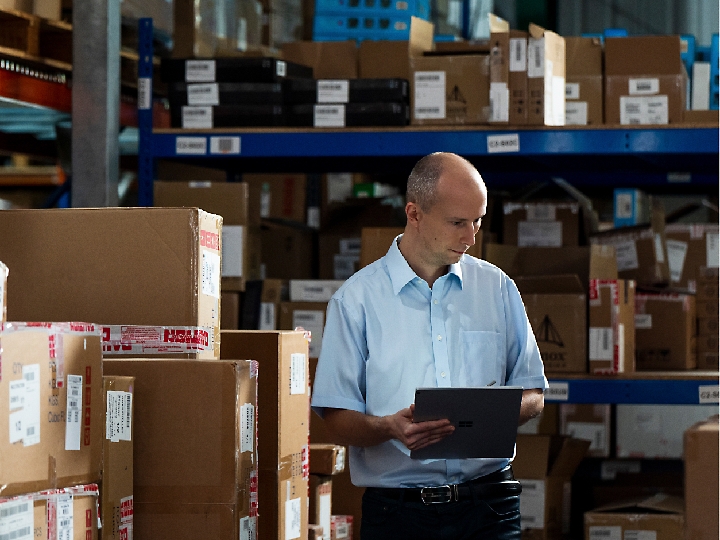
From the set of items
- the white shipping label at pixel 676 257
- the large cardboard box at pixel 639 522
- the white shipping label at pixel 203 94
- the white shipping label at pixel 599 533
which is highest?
the white shipping label at pixel 203 94

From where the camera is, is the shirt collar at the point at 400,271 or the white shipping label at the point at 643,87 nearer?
the shirt collar at the point at 400,271

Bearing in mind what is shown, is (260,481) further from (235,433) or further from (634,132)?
(634,132)

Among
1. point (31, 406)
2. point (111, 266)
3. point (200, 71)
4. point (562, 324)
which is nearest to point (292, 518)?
point (111, 266)

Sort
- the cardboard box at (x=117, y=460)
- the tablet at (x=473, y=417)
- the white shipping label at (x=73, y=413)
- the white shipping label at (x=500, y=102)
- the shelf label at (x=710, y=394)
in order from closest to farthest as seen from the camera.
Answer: the white shipping label at (x=73, y=413), the cardboard box at (x=117, y=460), the tablet at (x=473, y=417), the shelf label at (x=710, y=394), the white shipping label at (x=500, y=102)

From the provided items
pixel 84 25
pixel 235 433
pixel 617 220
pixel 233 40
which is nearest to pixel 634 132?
pixel 617 220

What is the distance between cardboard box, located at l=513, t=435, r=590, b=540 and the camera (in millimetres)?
5023

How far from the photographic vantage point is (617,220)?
229 inches

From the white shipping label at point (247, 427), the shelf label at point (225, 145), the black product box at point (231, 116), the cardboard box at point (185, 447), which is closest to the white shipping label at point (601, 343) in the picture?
the black product box at point (231, 116)

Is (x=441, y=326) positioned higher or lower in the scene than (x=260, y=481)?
higher

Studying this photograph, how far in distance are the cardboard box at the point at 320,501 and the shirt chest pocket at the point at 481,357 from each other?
1.34 meters

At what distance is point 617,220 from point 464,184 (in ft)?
10.2

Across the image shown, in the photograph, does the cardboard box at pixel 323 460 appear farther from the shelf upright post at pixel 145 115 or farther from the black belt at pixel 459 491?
the shelf upright post at pixel 145 115

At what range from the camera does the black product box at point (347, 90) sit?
510 centimetres

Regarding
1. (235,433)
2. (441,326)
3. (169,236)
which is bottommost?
(235,433)
